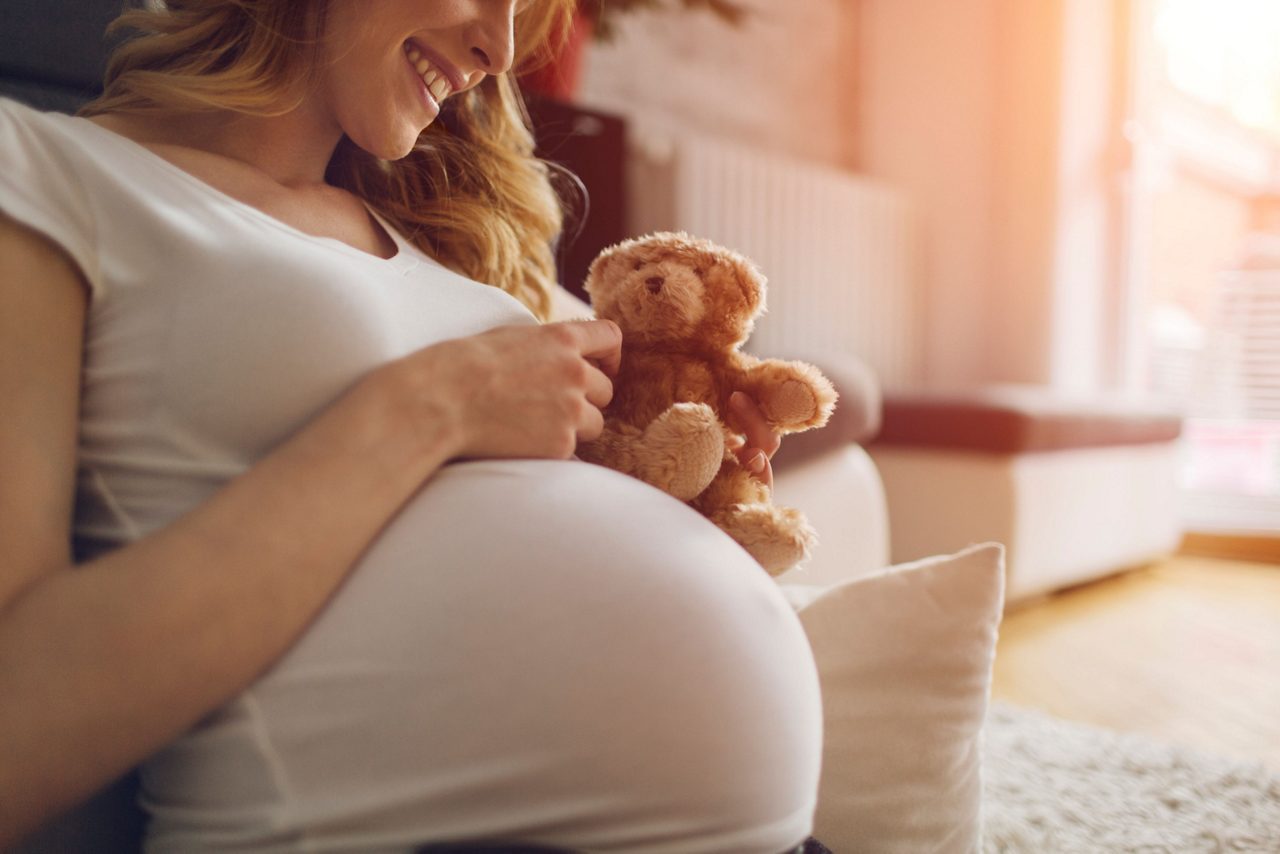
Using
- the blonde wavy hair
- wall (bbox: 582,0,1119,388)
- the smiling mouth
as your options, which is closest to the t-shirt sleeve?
the blonde wavy hair

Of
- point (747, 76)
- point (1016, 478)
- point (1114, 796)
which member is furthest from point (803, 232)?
point (1114, 796)

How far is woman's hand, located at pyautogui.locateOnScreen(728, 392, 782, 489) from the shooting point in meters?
0.65

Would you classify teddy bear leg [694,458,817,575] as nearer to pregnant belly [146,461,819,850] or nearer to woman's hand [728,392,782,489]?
woman's hand [728,392,782,489]

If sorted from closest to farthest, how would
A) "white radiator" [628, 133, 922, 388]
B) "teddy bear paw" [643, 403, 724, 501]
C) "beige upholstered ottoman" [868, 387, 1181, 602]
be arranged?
"teddy bear paw" [643, 403, 724, 501]
"beige upholstered ottoman" [868, 387, 1181, 602]
"white radiator" [628, 133, 922, 388]

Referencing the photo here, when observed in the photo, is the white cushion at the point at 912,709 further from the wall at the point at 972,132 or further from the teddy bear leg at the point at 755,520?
the wall at the point at 972,132

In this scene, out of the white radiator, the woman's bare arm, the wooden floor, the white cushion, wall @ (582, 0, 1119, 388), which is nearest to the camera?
the woman's bare arm

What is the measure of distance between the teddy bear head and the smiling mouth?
0.19m

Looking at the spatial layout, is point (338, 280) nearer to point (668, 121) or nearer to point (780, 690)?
point (780, 690)

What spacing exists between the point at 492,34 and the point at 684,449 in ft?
1.17

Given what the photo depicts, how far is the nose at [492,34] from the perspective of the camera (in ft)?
2.23

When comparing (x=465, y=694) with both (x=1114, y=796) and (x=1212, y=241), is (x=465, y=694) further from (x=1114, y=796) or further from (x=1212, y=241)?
(x=1212, y=241)

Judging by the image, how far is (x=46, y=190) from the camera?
0.48 metres

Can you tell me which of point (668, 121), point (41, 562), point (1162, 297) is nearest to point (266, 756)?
point (41, 562)

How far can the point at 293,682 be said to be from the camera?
431mm
